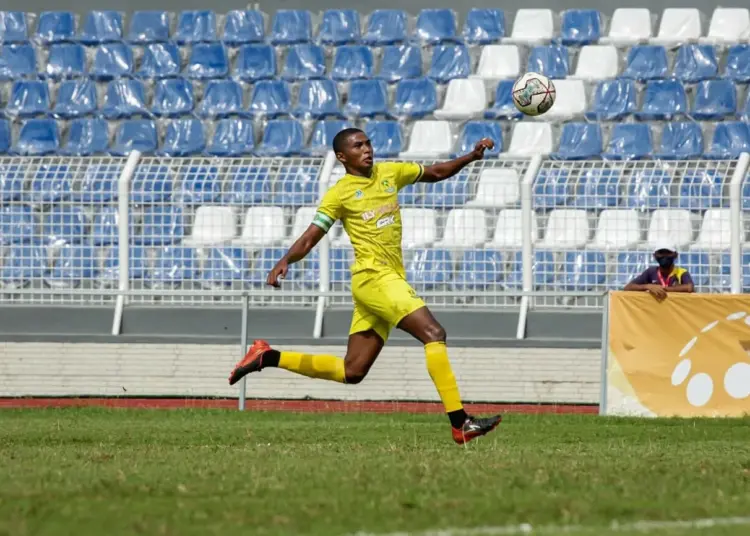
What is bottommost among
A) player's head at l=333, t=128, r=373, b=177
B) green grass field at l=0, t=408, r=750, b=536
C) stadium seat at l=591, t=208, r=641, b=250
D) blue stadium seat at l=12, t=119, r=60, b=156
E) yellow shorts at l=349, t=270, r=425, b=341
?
green grass field at l=0, t=408, r=750, b=536

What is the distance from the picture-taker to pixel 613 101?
20.5m

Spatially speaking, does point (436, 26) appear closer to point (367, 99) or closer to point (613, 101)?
point (367, 99)

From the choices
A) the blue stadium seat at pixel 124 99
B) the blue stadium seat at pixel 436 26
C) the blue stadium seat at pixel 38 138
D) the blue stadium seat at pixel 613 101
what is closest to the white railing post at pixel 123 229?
the blue stadium seat at pixel 38 138

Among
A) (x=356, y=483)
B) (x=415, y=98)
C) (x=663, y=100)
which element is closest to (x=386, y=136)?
(x=415, y=98)

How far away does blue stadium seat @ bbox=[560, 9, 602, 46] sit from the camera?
2156 centimetres

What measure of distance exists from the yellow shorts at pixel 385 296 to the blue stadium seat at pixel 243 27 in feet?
Result: 43.7

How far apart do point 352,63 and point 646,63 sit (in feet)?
14.8

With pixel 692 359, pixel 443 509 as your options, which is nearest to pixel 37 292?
pixel 692 359

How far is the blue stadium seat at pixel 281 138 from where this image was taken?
65.9 ft

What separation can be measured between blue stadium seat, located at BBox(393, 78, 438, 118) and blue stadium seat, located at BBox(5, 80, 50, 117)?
5486 millimetres

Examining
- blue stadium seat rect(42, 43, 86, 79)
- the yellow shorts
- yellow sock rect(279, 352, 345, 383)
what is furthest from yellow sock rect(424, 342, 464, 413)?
blue stadium seat rect(42, 43, 86, 79)

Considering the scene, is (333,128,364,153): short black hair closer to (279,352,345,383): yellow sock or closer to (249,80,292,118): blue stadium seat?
(279,352,345,383): yellow sock

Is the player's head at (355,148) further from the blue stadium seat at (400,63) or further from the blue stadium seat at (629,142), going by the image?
the blue stadium seat at (400,63)

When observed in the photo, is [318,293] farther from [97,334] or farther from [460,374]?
[97,334]
